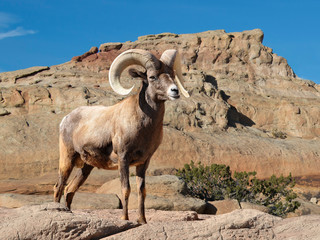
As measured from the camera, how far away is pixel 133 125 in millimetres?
7027

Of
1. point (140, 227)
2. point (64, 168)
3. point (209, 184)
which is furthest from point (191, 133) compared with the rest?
point (140, 227)

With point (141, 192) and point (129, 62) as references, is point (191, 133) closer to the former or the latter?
point (129, 62)

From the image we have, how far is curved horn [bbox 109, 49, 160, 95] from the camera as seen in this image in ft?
23.5

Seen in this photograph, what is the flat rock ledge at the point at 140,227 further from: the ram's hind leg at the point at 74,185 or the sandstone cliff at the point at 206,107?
the sandstone cliff at the point at 206,107

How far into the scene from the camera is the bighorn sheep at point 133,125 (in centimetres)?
698

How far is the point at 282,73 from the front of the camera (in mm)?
52250

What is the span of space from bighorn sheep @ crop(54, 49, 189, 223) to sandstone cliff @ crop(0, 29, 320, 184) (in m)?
17.5

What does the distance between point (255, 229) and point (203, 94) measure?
3337cm

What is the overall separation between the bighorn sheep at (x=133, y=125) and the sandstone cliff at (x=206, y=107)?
17527 mm

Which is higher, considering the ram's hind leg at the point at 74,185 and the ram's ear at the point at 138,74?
the ram's ear at the point at 138,74

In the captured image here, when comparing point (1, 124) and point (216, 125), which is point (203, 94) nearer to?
point (216, 125)

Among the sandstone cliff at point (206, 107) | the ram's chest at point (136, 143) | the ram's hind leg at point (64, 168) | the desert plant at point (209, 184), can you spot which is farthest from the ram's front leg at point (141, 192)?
the sandstone cliff at point (206, 107)

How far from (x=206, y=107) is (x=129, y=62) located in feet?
95.8

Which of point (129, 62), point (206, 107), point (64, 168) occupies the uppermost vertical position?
point (206, 107)
